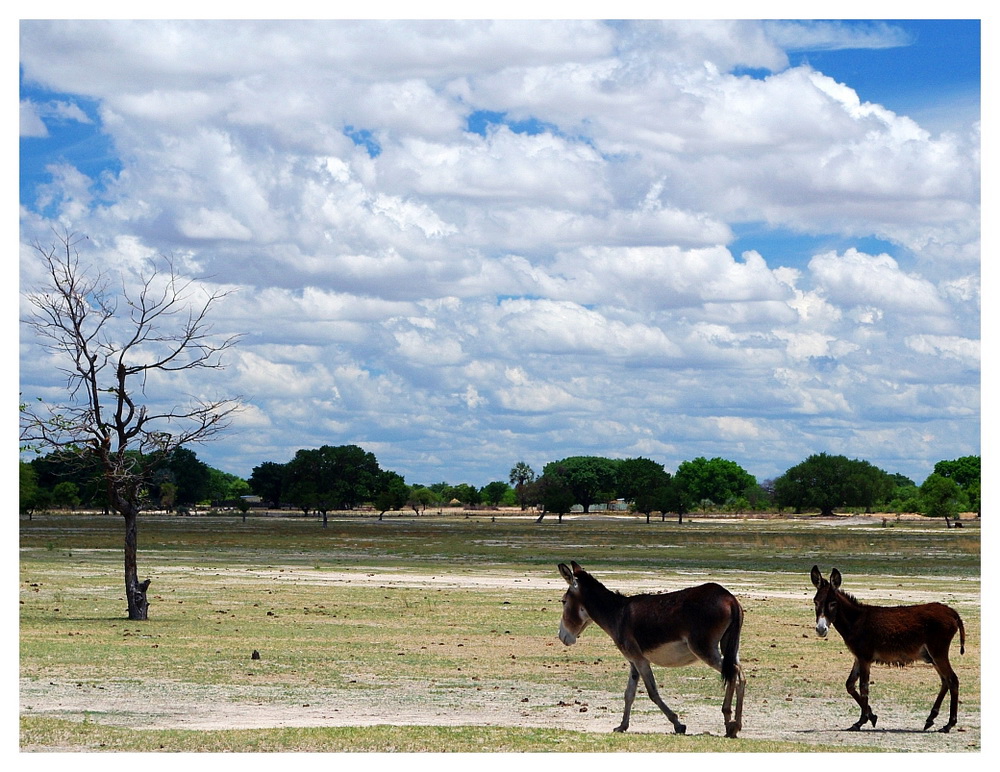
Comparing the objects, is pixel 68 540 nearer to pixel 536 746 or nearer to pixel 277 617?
pixel 277 617

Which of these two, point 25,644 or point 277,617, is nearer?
point 25,644

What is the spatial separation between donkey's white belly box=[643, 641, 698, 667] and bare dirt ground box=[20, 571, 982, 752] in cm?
164

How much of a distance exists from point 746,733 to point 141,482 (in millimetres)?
16857

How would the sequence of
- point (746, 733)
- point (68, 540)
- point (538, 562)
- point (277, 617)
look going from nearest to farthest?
1. point (746, 733)
2. point (277, 617)
3. point (538, 562)
4. point (68, 540)

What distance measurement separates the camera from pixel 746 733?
1512 cm

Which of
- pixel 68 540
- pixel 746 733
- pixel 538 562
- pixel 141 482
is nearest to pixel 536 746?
pixel 746 733

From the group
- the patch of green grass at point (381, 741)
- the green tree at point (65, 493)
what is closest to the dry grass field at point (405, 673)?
the patch of green grass at point (381, 741)

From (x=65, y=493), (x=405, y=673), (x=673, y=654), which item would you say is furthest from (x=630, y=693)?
(x=65, y=493)

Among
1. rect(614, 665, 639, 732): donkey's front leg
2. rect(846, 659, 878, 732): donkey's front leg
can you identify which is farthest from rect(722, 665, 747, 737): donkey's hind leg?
rect(846, 659, 878, 732): donkey's front leg

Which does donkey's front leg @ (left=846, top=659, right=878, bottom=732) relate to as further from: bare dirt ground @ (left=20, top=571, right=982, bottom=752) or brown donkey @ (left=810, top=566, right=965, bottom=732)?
bare dirt ground @ (left=20, top=571, right=982, bottom=752)

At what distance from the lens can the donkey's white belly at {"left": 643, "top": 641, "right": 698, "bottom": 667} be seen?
13844mm

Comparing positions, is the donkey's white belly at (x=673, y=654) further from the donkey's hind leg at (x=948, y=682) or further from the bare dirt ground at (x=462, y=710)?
the donkey's hind leg at (x=948, y=682)

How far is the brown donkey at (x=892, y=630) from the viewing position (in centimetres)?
1482

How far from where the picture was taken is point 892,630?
14875mm
